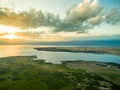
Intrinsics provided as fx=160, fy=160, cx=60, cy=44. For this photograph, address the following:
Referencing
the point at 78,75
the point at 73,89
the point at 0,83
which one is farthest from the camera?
the point at 78,75

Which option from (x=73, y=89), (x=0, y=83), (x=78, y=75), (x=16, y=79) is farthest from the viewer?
(x=78, y=75)

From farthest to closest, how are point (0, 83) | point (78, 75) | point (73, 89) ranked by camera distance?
1. point (78, 75)
2. point (0, 83)
3. point (73, 89)

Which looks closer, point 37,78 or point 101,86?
point 101,86

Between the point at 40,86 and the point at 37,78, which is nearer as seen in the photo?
the point at 40,86

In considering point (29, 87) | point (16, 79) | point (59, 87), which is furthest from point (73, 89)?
point (16, 79)

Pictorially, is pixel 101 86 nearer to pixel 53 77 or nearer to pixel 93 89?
pixel 93 89

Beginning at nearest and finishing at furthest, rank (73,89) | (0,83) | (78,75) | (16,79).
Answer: (73,89) → (0,83) → (16,79) → (78,75)

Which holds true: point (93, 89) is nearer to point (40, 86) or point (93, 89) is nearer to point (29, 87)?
point (40, 86)

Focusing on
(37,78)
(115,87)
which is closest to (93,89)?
(115,87)
